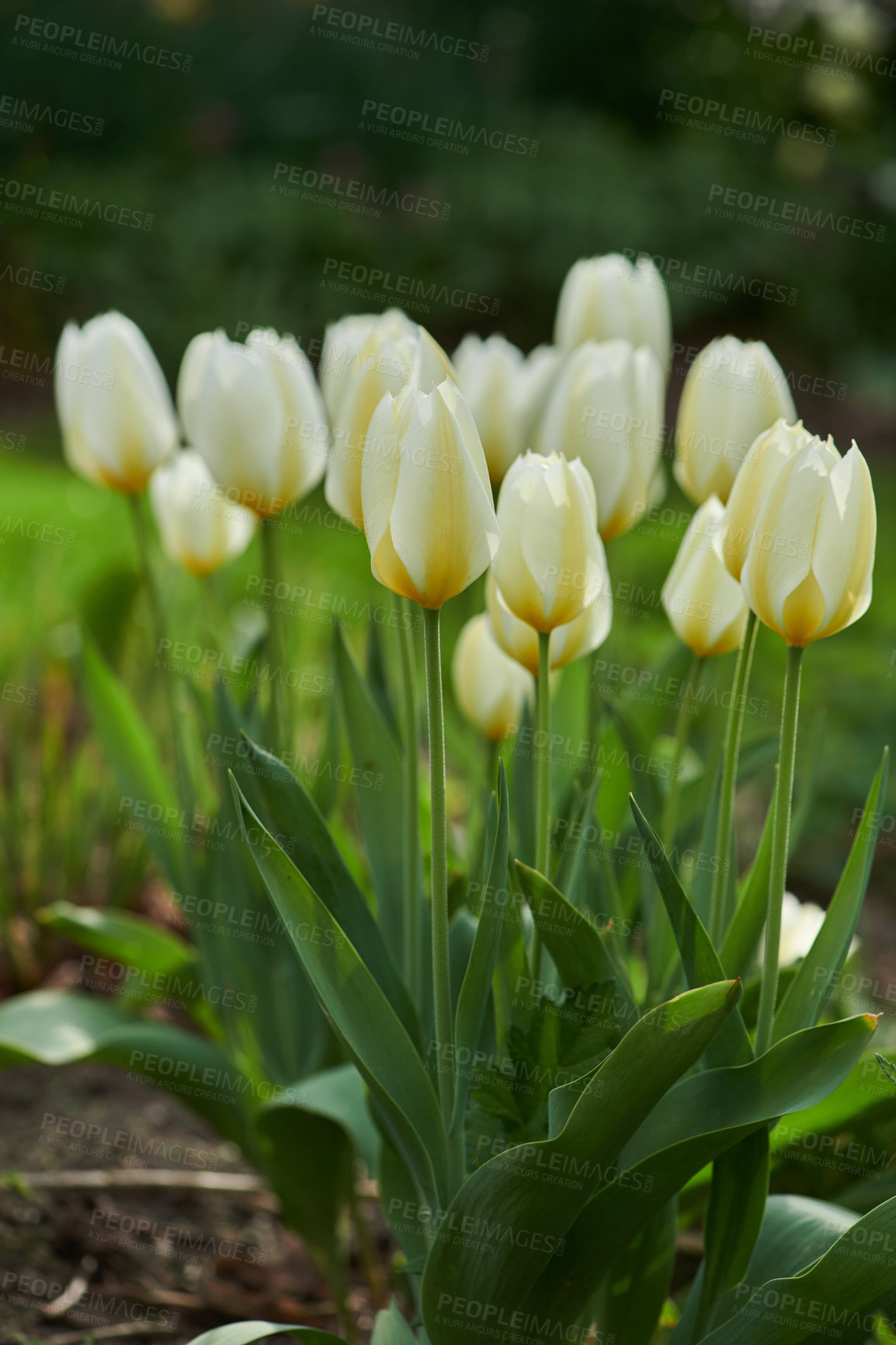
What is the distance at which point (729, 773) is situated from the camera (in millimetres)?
1154

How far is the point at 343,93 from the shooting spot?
834 centimetres

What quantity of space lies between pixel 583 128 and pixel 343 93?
171cm

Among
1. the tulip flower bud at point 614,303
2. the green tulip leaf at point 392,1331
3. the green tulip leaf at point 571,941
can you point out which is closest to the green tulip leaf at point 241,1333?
the green tulip leaf at point 392,1331

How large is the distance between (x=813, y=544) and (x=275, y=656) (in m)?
0.74

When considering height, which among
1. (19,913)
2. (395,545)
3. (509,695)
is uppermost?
(395,545)

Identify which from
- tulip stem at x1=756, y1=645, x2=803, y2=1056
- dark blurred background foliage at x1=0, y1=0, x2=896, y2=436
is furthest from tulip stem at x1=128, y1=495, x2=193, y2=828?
dark blurred background foliage at x1=0, y1=0, x2=896, y2=436

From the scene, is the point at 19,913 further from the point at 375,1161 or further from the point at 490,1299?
the point at 490,1299

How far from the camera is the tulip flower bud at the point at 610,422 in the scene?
1304mm

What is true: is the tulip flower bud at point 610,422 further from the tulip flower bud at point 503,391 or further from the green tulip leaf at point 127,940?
the green tulip leaf at point 127,940

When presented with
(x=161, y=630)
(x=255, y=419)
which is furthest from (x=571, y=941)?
(x=161, y=630)

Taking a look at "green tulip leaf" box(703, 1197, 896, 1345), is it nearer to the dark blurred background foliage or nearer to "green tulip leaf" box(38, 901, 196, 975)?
"green tulip leaf" box(38, 901, 196, 975)

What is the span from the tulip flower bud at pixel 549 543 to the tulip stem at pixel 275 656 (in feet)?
1.40

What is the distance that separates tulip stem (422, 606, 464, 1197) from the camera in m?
0.99

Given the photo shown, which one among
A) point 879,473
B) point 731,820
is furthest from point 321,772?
point 879,473
